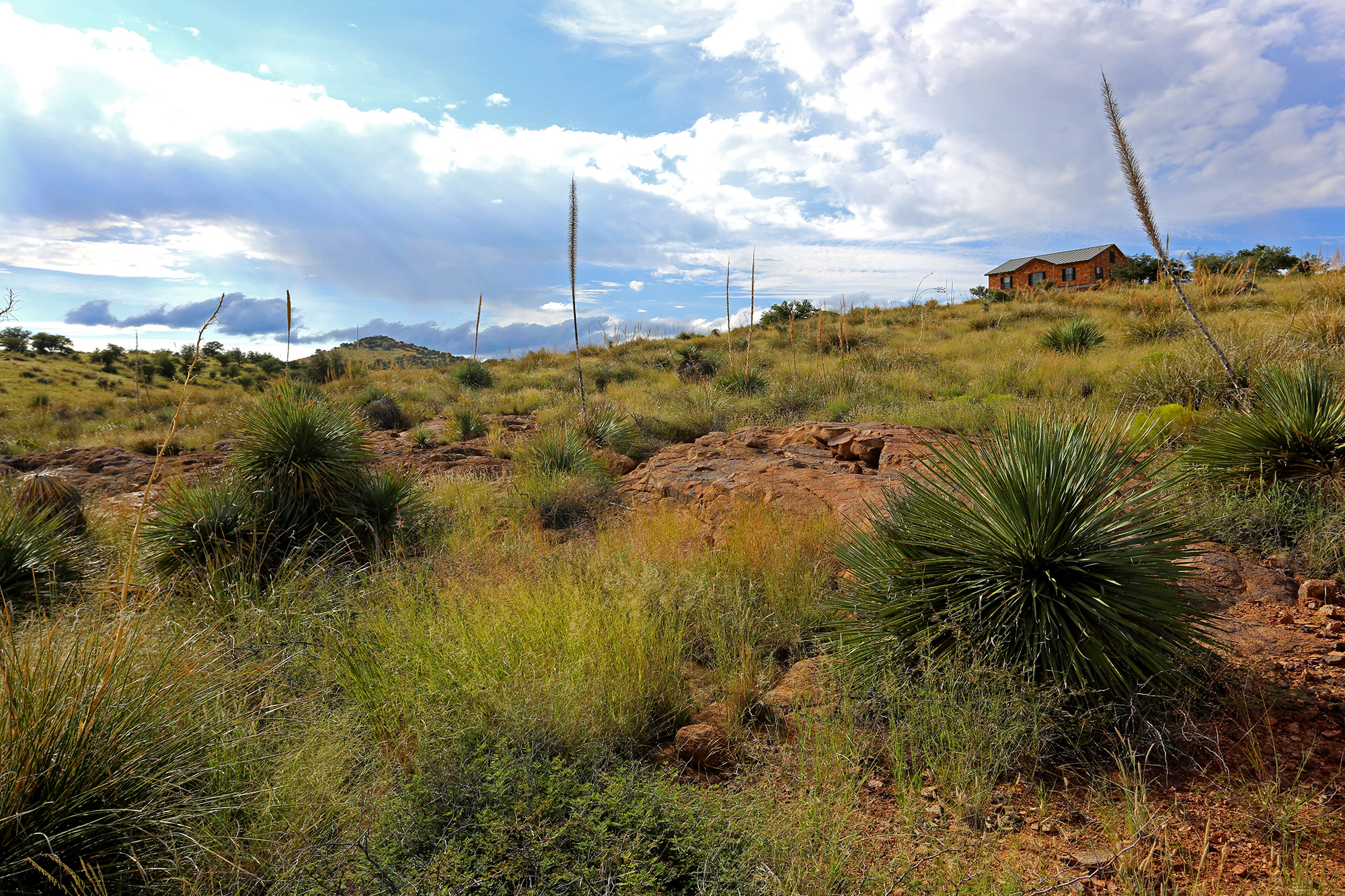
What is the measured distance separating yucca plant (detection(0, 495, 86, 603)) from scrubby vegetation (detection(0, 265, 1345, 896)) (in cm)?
3

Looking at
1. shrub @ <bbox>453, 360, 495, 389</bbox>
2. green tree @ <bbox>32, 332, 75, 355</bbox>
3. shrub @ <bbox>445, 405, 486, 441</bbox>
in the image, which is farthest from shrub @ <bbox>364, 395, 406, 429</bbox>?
green tree @ <bbox>32, 332, 75, 355</bbox>

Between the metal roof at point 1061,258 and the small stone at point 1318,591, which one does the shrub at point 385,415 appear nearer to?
the small stone at point 1318,591

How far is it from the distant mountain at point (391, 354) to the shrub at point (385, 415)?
28.0 feet

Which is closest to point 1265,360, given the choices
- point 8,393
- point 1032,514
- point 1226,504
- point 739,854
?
point 1226,504

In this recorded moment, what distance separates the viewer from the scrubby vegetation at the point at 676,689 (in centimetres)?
222

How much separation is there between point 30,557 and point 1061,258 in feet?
205

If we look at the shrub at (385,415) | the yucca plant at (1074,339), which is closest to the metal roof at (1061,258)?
the yucca plant at (1074,339)

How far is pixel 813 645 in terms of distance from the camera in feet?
13.5

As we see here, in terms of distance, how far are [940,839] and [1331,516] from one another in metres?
4.49

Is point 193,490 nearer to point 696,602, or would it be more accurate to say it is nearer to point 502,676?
point 502,676

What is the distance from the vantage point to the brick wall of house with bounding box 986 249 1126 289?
48.4m

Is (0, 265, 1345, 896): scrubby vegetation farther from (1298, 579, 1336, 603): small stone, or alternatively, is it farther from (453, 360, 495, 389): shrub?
(453, 360, 495, 389): shrub

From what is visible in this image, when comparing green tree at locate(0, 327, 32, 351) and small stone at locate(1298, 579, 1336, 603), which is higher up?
green tree at locate(0, 327, 32, 351)

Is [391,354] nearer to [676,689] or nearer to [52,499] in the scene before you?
[52,499]
